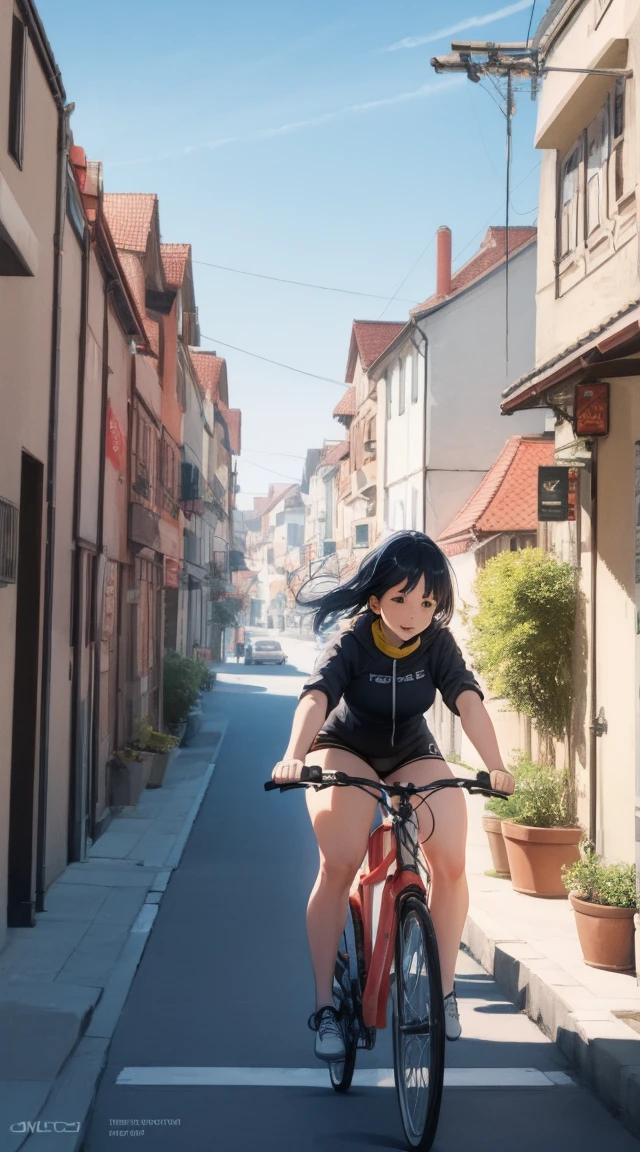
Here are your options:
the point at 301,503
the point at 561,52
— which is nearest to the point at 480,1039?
the point at 561,52

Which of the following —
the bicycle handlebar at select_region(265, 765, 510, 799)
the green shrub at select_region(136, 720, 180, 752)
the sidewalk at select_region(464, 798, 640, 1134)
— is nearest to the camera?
the bicycle handlebar at select_region(265, 765, 510, 799)

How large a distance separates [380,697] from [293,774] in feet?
2.28

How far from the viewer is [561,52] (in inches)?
425

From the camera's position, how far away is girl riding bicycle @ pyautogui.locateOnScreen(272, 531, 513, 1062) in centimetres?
474

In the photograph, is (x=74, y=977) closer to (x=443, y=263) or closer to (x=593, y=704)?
(x=593, y=704)

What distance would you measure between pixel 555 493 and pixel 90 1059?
589 centimetres

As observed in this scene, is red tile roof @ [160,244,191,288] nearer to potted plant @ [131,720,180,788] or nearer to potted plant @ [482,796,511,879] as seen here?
potted plant @ [131,720,180,788]

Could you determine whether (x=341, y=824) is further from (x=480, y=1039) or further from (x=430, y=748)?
(x=480, y=1039)

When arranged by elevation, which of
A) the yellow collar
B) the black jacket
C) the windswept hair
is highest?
the windswept hair

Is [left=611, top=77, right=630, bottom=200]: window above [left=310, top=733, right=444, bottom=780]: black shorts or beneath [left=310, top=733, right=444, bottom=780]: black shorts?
above

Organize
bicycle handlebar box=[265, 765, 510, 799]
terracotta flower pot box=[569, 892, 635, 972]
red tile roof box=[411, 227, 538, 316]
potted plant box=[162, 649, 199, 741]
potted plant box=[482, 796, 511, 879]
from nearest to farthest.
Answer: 1. bicycle handlebar box=[265, 765, 510, 799]
2. terracotta flower pot box=[569, 892, 635, 972]
3. potted plant box=[482, 796, 511, 879]
4. potted plant box=[162, 649, 199, 741]
5. red tile roof box=[411, 227, 538, 316]

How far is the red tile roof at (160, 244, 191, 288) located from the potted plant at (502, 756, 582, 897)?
16888mm

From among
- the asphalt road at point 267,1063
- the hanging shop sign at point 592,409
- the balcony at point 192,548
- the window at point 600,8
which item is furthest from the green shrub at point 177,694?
the window at point 600,8

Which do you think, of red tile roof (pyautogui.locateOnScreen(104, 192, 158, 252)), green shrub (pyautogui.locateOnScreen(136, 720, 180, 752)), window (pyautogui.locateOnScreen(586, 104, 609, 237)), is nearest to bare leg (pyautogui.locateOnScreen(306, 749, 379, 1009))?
window (pyautogui.locateOnScreen(586, 104, 609, 237))
